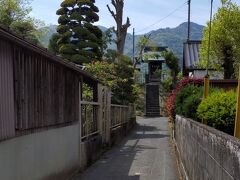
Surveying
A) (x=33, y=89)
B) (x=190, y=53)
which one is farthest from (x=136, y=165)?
(x=190, y=53)

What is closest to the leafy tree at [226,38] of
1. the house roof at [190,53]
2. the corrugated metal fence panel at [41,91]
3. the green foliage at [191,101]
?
the house roof at [190,53]

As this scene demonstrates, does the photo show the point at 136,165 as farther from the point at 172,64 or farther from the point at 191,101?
the point at 172,64

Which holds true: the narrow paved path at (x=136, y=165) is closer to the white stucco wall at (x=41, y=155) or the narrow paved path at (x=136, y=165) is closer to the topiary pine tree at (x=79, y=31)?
the white stucco wall at (x=41, y=155)

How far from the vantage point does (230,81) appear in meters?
18.5

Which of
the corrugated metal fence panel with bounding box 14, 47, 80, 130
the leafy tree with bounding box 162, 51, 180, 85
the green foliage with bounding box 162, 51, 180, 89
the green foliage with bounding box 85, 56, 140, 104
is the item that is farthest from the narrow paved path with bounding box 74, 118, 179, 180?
the leafy tree with bounding box 162, 51, 180, 85

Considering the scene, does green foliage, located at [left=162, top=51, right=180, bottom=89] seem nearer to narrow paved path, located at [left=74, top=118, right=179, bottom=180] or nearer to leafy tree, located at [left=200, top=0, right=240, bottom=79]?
leafy tree, located at [left=200, top=0, right=240, bottom=79]

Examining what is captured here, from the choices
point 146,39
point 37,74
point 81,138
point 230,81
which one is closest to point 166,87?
point 146,39

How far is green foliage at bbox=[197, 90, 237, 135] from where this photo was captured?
9.19m

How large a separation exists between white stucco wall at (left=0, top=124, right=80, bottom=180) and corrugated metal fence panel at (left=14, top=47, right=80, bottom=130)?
0.28 m

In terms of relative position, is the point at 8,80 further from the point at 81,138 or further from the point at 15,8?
the point at 15,8

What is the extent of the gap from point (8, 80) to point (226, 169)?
171 inches

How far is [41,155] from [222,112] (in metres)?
3.69

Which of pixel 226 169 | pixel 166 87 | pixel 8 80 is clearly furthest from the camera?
pixel 166 87

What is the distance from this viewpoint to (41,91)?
9.73 metres
